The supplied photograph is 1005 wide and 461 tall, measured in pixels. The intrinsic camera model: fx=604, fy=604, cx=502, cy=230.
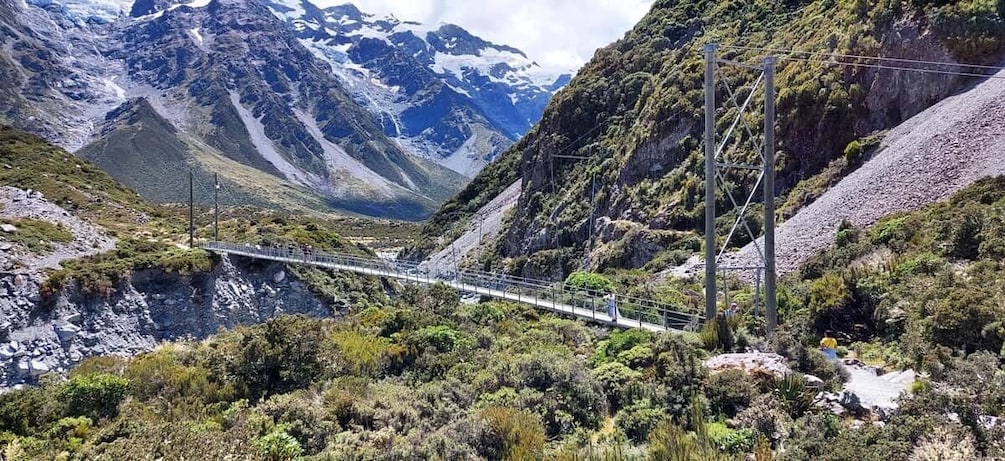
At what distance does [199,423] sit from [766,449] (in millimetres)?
8604

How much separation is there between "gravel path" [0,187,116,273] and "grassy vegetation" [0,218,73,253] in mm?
387

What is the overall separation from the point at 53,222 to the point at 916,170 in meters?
42.0

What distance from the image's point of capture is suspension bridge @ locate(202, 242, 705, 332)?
1441 cm

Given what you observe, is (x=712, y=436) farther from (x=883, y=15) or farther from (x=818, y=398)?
(x=883, y=15)

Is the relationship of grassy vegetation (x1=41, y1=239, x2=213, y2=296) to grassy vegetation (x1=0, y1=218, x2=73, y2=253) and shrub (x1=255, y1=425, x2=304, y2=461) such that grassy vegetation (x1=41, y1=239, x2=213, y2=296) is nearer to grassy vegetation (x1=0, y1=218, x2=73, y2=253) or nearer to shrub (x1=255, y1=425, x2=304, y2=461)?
grassy vegetation (x1=0, y1=218, x2=73, y2=253)

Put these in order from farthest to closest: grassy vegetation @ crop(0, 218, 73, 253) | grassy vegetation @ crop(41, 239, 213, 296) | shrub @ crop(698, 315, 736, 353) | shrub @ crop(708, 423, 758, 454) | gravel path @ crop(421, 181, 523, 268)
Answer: gravel path @ crop(421, 181, 523, 268) → grassy vegetation @ crop(0, 218, 73, 253) → grassy vegetation @ crop(41, 239, 213, 296) → shrub @ crop(698, 315, 736, 353) → shrub @ crop(708, 423, 758, 454)

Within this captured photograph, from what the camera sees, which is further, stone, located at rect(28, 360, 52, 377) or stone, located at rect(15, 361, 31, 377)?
stone, located at rect(28, 360, 52, 377)

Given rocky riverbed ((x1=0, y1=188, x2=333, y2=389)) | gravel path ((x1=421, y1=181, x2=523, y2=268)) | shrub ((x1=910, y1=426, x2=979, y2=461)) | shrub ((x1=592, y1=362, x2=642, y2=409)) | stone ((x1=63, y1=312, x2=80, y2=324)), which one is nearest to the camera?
shrub ((x1=910, y1=426, x2=979, y2=461))

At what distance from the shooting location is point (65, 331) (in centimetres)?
2516

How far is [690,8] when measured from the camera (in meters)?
52.2

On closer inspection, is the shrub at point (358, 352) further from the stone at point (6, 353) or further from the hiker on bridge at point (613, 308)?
the stone at point (6, 353)

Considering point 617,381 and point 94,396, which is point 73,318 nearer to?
point 94,396

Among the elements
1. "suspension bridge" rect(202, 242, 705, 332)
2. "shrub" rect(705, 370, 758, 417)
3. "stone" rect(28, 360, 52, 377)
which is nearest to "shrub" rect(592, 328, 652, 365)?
"suspension bridge" rect(202, 242, 705, 332)

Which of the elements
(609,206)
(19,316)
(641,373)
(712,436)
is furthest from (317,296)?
(712,436)
